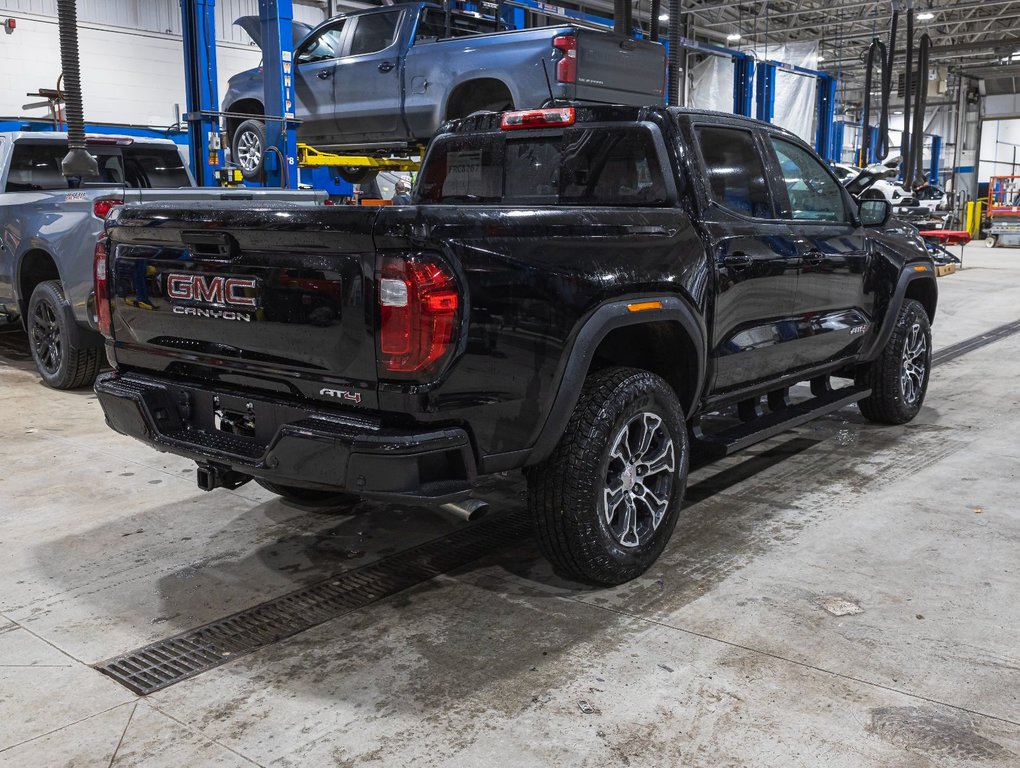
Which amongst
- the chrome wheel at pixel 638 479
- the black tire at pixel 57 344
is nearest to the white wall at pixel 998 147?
the black tire at pixel 57 344

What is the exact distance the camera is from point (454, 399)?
9.12 feet

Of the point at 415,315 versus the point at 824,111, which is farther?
the point at 824,111

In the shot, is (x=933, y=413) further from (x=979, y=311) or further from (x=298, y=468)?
(x=979, y=311)

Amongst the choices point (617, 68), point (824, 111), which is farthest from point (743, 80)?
point (617, 68)

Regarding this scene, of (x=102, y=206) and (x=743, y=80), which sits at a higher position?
(x=743, y=80)

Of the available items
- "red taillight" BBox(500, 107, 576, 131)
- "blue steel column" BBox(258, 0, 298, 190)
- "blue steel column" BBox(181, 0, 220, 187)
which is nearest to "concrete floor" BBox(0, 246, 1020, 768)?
"red taillight" BBox(500, 107, 576, 131)

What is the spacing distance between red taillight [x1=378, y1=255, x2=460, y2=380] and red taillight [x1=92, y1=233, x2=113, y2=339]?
4.85ft

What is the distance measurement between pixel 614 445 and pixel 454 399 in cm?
73

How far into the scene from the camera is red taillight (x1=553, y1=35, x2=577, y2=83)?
7242mm

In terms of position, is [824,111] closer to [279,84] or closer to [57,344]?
[279,84]

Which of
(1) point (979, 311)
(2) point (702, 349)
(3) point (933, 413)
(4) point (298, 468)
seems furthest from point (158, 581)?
(1) point (979, 311)

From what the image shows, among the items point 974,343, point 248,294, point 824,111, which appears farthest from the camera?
point 824,111

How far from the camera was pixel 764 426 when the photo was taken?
430 centimetres

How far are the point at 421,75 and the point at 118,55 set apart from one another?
457 inches
